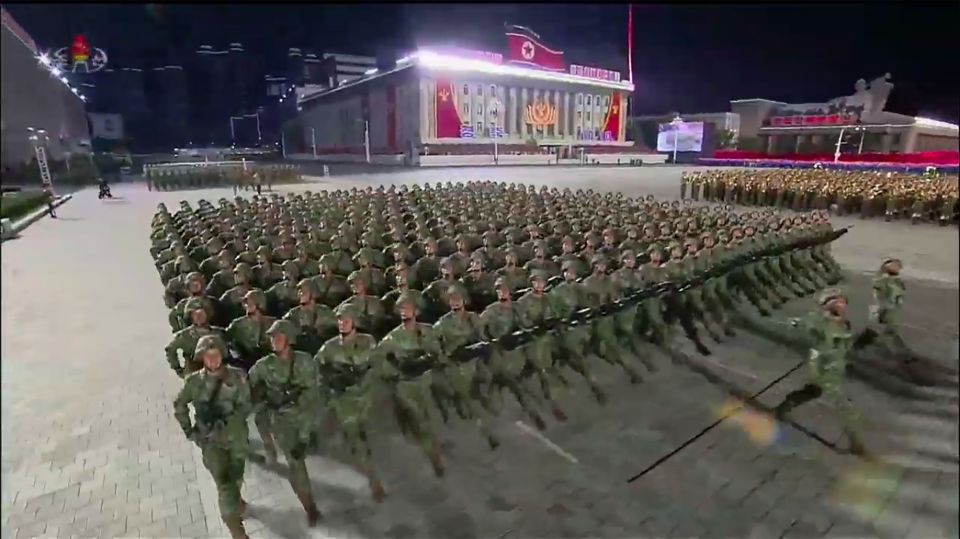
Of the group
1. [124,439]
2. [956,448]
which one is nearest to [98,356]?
[124,439]

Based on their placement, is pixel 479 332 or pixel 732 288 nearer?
pixel 479 332

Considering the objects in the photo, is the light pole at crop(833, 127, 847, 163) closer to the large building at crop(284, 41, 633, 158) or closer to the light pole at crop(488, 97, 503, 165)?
the large building at crop(284, 41, 633, 158)

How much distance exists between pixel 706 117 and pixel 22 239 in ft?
63.5

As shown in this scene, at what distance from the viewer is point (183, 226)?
37.9 feet

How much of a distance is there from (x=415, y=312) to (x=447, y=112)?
43.2 meters

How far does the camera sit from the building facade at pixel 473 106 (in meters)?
44.8

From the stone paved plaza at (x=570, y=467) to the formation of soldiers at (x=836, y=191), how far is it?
37.6 ft

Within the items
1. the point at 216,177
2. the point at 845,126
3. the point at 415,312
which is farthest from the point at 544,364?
the point at 216,177

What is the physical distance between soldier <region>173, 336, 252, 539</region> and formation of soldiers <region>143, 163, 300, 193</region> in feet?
99.1

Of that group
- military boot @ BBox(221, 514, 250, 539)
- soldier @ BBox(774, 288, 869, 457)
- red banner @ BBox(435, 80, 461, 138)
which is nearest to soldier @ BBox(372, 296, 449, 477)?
military boot @ BBox(221, 514, 250, 539)

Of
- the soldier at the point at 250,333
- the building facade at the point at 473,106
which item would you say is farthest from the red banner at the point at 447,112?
the soldier at the point at 250,333

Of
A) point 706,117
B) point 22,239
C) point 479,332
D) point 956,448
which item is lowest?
point 22,239

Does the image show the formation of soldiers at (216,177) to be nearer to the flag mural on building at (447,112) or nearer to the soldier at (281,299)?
the flag mural on building at (447,112)

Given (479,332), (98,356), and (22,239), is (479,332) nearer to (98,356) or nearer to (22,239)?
(98,356)
